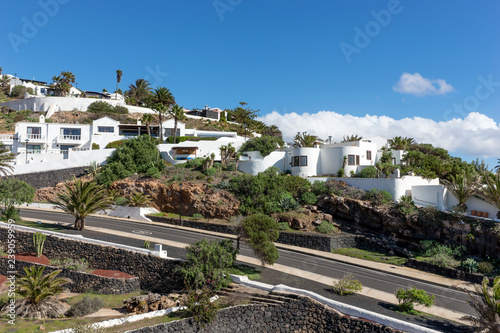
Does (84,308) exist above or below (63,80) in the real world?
below

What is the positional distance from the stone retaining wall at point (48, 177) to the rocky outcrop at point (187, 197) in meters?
9.68

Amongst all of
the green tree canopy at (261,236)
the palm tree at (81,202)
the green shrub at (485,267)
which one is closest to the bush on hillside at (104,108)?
the palm tree at (81,202)

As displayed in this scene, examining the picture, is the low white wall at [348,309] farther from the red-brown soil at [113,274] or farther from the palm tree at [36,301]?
the palm tree at [36,301]

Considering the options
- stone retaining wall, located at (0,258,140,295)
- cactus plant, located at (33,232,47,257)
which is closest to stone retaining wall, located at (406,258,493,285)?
stone retaining wall, located at (0,258,140,295)

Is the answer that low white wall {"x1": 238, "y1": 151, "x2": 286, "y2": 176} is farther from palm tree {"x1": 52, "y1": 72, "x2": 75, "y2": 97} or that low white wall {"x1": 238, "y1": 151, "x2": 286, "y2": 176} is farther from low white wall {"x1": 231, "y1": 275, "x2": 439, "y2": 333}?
palm tree {"x1": 52, "y1": 72, "x2": 75, "y2": 97}

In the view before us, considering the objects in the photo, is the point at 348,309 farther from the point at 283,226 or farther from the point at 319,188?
the point at 319,188

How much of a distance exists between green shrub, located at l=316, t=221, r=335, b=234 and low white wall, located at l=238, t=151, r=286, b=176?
524 inches

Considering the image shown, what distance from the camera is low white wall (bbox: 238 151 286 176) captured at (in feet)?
139

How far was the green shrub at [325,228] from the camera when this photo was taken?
99.1 ft

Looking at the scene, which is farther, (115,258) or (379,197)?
(379,197)

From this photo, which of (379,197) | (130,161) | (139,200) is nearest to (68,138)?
(130,161)

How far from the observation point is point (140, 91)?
94.3 metres

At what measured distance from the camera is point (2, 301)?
17.3 m

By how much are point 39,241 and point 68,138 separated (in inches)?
1466
